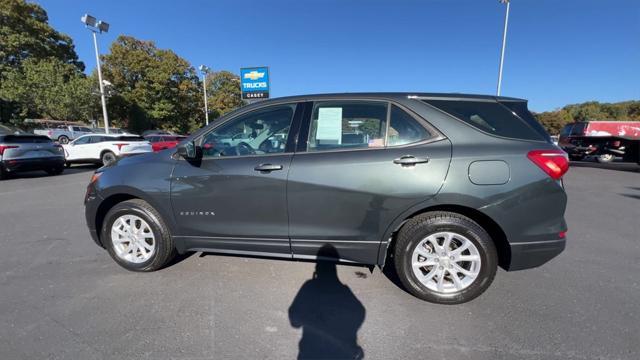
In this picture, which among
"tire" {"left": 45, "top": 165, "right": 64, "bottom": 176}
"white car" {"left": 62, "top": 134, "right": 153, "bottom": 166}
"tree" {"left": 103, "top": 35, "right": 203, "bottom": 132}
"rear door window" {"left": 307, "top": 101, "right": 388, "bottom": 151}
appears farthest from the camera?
"tree" {"left": 103, "top": 35, "right": 203, "bottom": 132}

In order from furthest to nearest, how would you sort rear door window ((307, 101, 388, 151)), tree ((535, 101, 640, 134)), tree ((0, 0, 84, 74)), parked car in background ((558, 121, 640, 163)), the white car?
tree ((535, 101, 640, 134)) < tree ((0, 0, 84, 74)) < the white car < parked car in background ((558, 121, 640, 163)) < rear door window ((307, 101, 388, 151))

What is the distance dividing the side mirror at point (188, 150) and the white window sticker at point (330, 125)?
3.72ft

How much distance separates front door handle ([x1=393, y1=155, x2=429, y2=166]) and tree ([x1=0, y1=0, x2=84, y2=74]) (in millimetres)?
41982

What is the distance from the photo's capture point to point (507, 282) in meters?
2.92

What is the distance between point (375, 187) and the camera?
96.8 inches

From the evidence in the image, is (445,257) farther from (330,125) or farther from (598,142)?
(598,142)

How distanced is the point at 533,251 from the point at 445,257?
2.20 feet

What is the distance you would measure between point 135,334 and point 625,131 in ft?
89.3

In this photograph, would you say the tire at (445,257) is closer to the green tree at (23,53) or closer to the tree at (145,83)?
the green tree at (23,53)

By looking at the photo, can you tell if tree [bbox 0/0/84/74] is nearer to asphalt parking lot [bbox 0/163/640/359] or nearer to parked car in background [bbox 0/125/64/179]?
parked car in background [bbox 0/125/64/179]

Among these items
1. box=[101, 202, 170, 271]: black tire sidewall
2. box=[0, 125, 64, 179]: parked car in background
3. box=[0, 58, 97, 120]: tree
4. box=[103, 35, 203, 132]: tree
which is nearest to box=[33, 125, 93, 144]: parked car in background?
box=[0, 58, 97, 120]: tree

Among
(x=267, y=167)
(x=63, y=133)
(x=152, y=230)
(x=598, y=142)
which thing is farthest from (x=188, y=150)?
(x=63, y=133)

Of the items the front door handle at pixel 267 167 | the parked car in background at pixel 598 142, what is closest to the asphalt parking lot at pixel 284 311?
the front door handle at pixel 267 167

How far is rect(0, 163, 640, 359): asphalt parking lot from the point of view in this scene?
207cm
